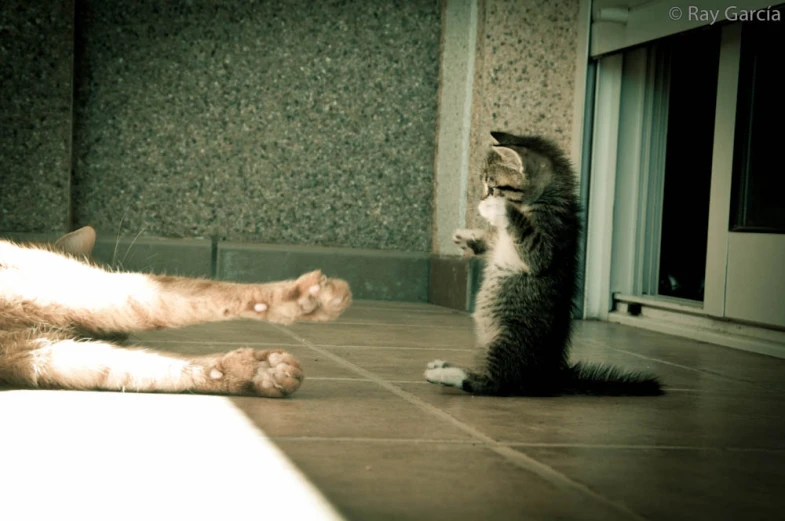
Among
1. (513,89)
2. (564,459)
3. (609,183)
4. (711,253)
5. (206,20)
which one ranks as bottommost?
(564,459)

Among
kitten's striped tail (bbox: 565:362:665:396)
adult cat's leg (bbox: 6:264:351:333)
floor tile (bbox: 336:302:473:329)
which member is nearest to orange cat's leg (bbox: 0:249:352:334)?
adult cat's leg (bbox: 6:264:351:333)

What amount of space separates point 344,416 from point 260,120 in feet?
11.5

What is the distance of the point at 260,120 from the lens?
5.41 m

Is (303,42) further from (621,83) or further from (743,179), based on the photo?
(743,179)

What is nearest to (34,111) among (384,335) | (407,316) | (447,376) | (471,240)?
(407,316)

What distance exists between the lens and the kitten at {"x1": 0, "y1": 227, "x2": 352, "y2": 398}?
2.34 metres

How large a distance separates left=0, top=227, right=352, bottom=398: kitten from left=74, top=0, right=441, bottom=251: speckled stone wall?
279cm

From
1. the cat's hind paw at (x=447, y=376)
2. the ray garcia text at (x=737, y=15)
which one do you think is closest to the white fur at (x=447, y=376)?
the cat's hind paw at (x=447, y=376)

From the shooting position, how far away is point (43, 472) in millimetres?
1584

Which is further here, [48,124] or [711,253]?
[48,124]

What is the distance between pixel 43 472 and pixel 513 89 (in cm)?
376

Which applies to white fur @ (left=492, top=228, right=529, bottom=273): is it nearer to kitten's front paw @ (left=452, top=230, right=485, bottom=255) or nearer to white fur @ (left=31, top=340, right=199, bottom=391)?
kitten's front paw @ (left=452, top=230, right=485, bottom=255)

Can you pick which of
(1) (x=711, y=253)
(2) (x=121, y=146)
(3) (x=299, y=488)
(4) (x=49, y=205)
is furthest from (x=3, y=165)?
(3) (x=299, y=488)

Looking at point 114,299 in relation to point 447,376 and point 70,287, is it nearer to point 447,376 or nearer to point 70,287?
point 70,287
